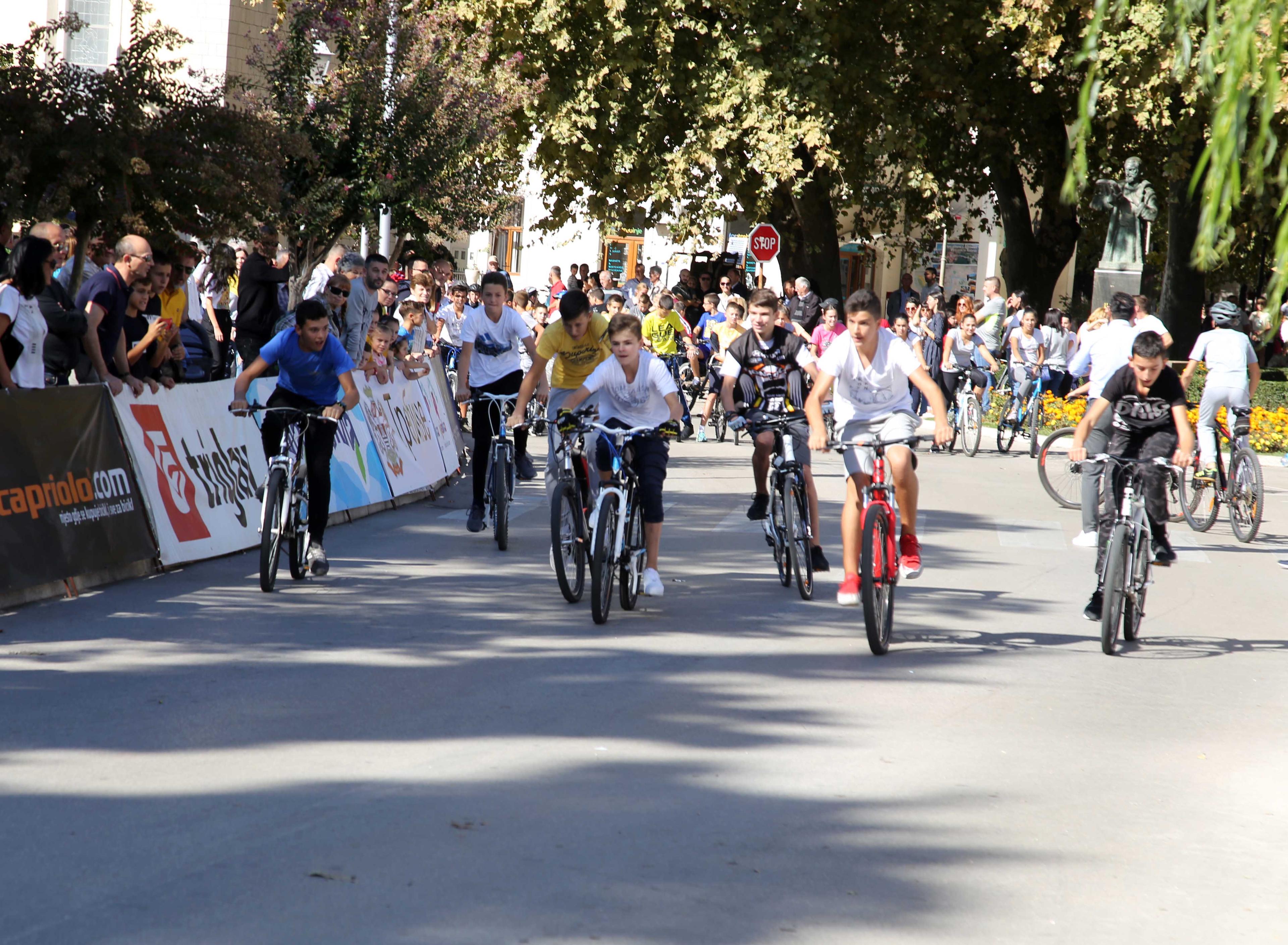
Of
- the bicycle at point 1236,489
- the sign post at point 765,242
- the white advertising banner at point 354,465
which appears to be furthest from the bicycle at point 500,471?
the sign post at point 765,242

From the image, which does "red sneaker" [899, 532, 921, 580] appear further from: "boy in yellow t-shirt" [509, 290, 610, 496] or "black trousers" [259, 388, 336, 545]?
"black trousers" [259, 388, 336, 545]

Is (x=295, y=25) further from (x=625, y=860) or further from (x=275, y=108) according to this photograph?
(x=625, y=860)

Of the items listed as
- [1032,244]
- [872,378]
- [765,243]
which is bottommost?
[872,378]

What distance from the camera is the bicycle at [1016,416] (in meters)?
21.0

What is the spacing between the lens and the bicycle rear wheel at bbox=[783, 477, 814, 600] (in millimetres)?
9430

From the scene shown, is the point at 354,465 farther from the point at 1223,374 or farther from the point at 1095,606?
the point at 1223,374

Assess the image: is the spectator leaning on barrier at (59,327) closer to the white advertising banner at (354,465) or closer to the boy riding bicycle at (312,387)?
the boy riding bicycle at (312,387)

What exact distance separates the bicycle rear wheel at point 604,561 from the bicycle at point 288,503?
6.44 ft

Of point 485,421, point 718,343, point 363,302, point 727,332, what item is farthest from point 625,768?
point 718,343

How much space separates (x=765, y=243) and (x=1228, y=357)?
17.9 m

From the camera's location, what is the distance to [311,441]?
966 cm

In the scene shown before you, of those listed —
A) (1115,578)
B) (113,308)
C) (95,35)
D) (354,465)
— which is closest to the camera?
(1115,578)

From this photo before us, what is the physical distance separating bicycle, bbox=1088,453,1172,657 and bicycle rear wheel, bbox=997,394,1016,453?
41.5 feet

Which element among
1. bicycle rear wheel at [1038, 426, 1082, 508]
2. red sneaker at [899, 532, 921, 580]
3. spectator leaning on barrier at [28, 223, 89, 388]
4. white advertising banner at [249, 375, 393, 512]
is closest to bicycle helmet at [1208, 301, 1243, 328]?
bicycle rear wheel at [1038, 426, 1082, 508]
